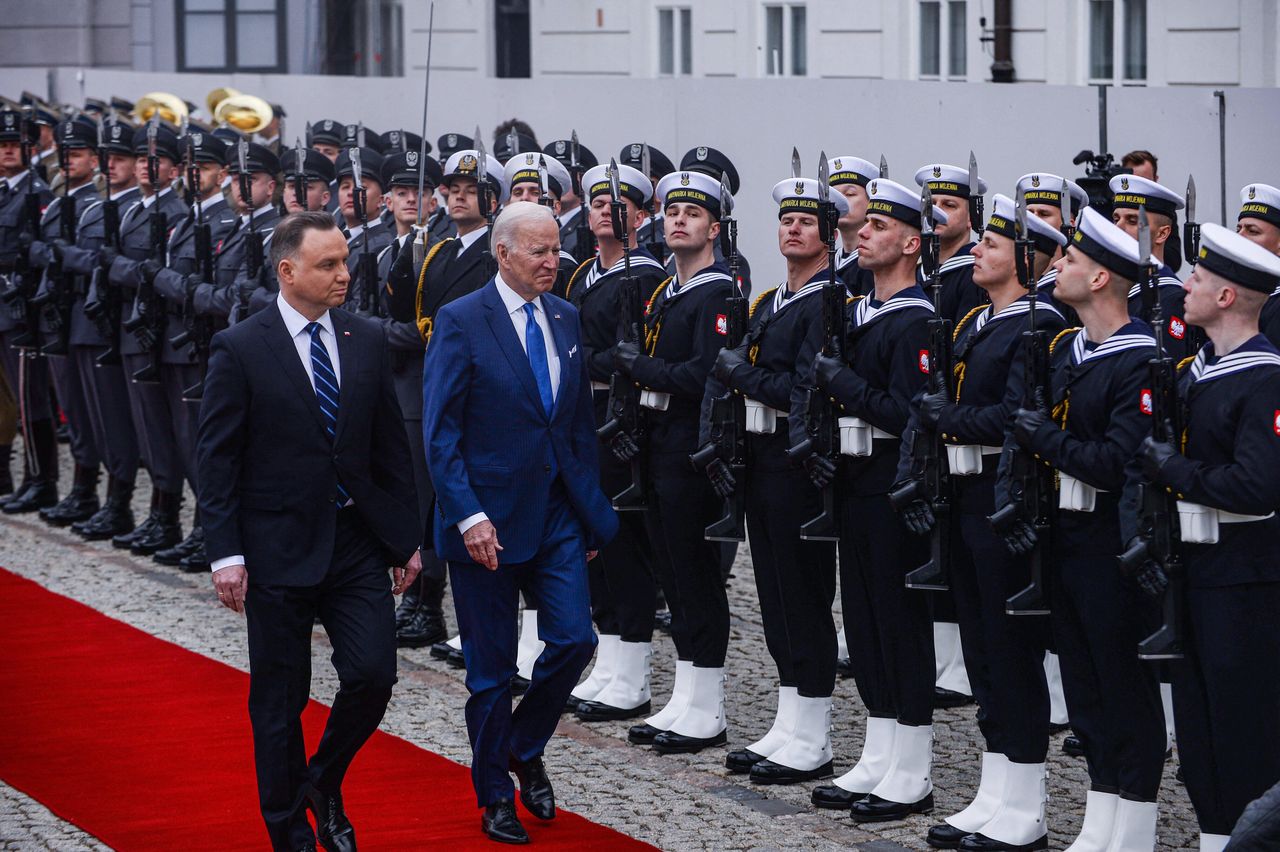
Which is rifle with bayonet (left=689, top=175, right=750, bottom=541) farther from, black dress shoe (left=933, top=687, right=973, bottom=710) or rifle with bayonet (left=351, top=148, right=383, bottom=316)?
rifle with bayonet (left=351, top=148, right=383, bottom=316)

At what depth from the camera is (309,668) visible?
6.51 metres

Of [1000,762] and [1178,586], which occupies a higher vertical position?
[1178,586]

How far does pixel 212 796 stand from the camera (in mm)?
7422

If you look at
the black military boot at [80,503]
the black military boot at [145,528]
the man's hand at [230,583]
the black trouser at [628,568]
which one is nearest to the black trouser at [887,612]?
the black trouser at [628,568]

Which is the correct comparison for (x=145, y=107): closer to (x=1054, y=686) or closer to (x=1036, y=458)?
(x=1054, y=686)

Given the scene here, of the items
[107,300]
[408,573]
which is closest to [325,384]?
[408,573]

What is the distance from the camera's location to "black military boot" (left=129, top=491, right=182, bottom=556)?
40.0ft

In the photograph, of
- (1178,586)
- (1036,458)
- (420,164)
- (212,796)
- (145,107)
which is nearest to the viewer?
(1178,586)

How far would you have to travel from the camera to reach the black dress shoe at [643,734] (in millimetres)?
8234

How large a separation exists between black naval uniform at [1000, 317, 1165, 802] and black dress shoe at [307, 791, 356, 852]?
89.4 inches

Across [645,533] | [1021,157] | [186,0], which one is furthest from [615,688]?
[186,0]

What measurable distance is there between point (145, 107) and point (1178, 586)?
16008mm

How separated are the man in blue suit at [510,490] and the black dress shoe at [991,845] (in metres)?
1.34

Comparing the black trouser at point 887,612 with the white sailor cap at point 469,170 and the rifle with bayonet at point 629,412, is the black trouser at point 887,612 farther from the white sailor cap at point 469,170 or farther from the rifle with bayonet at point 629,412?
the white sailor cap at point 469,170
